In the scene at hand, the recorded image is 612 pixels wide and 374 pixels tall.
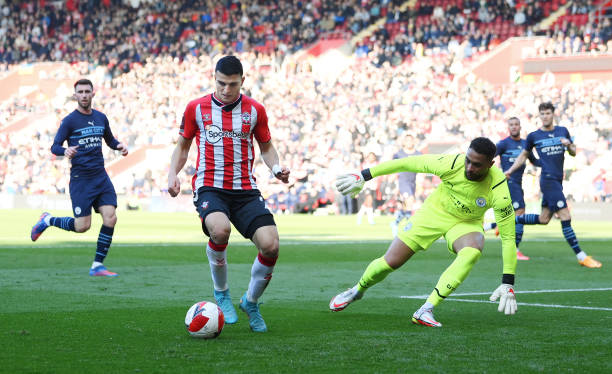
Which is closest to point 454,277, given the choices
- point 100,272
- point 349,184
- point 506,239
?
point 506,239

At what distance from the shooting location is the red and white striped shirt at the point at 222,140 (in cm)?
749

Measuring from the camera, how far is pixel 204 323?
6.69m

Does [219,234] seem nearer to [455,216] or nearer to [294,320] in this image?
[294,320]

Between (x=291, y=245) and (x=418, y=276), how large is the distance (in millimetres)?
5901

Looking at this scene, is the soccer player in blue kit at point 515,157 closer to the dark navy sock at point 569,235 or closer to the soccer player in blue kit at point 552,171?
the soccer player in blue kit at point 552,171

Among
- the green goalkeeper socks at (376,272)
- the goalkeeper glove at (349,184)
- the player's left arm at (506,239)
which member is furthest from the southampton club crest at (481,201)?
the goalkeeper glove at (349,184)

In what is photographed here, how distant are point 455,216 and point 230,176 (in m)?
1.93

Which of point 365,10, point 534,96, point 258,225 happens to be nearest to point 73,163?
point 258,225

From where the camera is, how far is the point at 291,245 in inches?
704

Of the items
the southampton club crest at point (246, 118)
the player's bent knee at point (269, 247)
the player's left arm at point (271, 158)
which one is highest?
the southampton club crest at point (246, 118)

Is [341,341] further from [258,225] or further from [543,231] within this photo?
[543,231]

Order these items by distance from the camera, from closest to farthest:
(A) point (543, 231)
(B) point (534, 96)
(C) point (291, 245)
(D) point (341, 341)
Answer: (D) point (341, 341) → (C) point (291, 245) → (A) point (543, 231) → (B) point (534, 96)

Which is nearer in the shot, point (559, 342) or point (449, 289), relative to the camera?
point (559, 342)

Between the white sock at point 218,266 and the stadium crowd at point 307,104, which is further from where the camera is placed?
the stadium crowd at point 307,104
